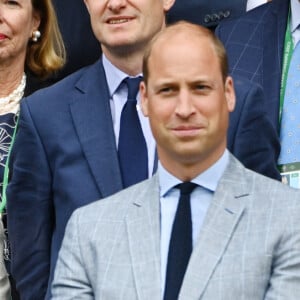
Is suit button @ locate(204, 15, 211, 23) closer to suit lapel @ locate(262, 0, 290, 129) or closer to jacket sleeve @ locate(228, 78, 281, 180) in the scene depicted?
suit lapel @ locate(262, 0, 290, 129)

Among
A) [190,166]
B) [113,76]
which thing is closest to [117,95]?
[113,76]

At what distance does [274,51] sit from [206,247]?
147 centimetres

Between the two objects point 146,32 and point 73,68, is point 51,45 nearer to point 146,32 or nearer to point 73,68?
point 73,68

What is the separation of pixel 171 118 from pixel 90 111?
2.74ft

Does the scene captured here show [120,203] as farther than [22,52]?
No

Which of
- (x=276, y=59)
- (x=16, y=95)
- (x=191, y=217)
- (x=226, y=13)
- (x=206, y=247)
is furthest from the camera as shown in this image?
(x=226, y=13)

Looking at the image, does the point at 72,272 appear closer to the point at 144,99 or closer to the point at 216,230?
the point at 216,230

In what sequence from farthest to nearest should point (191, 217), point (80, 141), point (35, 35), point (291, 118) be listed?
point (35, 35) < point (291, 118) < point (80, 141) < point (191, 217)

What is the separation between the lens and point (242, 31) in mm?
5625

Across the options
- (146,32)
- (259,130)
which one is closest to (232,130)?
(259,130)

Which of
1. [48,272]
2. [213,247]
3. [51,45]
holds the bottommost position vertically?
[48,272]

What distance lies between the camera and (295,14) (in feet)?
18.1

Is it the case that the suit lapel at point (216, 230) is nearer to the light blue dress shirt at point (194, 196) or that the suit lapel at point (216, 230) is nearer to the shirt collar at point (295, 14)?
the light blue dress shirt at point (194, 196)

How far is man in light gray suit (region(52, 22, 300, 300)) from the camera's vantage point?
418 centimetres
